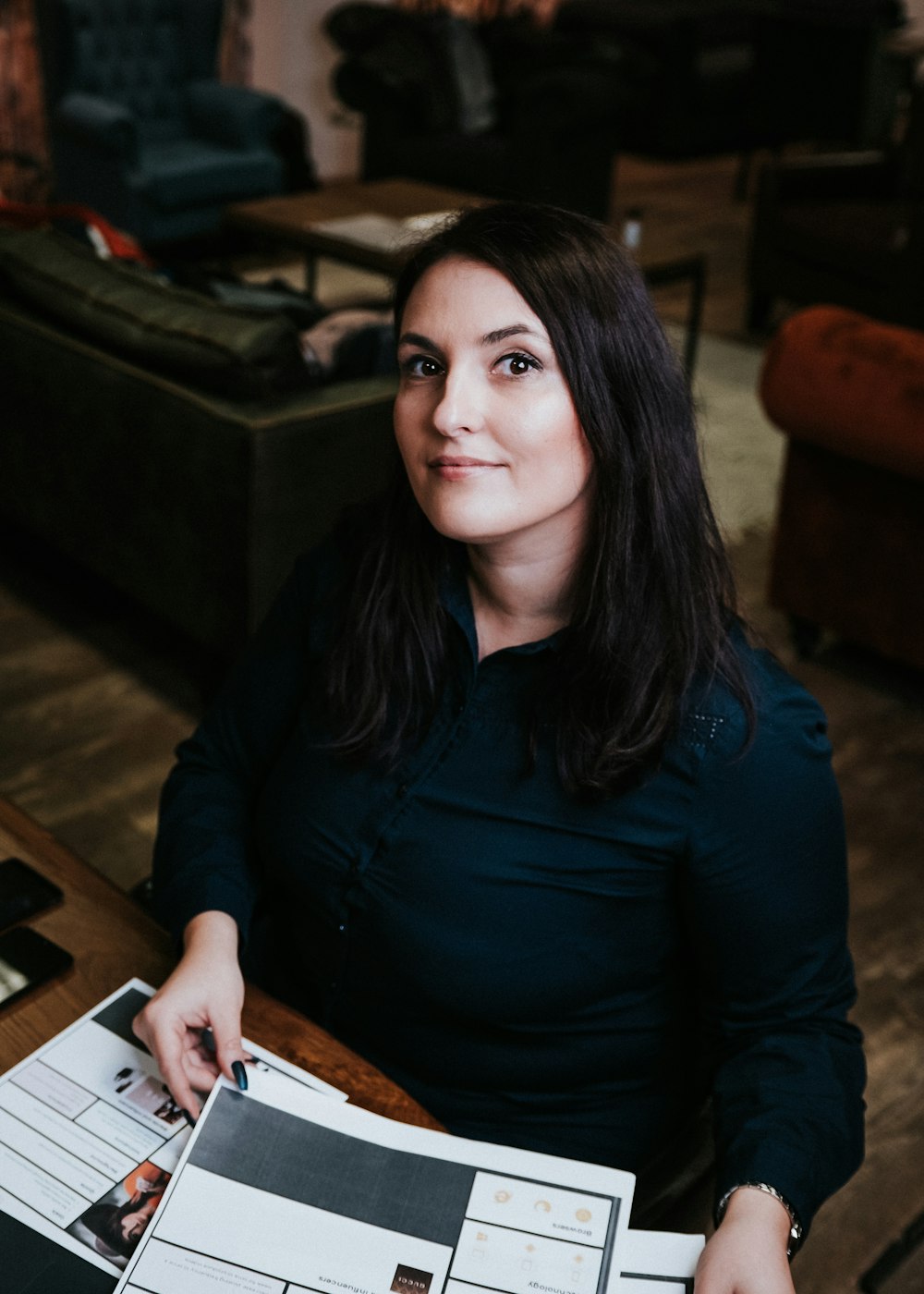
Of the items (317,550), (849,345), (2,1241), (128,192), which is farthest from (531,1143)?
(128,192)

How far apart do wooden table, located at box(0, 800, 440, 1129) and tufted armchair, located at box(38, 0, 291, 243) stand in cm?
438

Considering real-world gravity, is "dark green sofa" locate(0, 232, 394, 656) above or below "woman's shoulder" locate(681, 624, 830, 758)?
below

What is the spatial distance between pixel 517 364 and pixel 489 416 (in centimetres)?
4

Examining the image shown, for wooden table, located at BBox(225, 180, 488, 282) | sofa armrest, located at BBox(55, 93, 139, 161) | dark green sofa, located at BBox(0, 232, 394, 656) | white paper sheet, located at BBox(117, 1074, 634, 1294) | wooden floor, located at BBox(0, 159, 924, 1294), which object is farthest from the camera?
sofa armrest, located at BBox(55, 93, 139, 161)

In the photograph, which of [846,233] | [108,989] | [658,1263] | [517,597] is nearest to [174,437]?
[517,597]

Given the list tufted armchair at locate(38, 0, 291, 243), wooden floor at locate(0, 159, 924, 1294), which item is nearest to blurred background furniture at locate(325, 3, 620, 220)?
tufted armchair at locate(38, 0, 291, 243)

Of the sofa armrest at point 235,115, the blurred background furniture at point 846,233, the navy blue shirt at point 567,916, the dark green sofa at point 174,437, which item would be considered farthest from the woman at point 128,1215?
the sofa armrest at point 235,115

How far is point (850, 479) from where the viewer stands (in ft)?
9.07

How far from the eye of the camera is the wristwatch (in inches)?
34.4

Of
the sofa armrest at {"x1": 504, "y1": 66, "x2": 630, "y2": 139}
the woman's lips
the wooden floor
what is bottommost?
the wooden floor

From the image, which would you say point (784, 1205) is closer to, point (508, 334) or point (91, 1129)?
point (91, 1129)

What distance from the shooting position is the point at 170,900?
3.64ft

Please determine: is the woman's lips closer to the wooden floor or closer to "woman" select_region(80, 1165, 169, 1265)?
"woman" select_region(80, 1165, 169, 1265)

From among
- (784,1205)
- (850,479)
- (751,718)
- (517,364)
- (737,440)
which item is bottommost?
(737,440)
